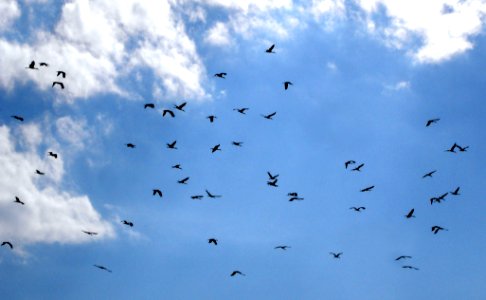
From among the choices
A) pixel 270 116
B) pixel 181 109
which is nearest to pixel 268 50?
pixel 270 116

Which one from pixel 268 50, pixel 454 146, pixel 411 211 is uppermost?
pixel 268 50

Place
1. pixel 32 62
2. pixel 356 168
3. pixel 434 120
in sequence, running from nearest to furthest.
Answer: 1. pixel 32 62
2. pixel 434 120
3. pixel 356 168

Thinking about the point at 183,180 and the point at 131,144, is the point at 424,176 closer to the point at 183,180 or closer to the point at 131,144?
the point at 183,180

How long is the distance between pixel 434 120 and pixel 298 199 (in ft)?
58.5

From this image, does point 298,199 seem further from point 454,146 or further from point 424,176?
point 454,146

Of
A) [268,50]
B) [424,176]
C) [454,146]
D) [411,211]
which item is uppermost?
[268,50]

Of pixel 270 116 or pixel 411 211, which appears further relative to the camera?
pixel 270 116

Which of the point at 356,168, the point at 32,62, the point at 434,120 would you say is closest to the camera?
the point at 32,62

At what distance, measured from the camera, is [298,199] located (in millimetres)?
63000

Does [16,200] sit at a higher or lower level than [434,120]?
lower

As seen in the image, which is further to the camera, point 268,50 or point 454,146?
point 454,146

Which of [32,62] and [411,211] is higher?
[32,62]

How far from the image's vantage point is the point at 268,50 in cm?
5684

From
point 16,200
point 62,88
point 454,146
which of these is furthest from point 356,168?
point 16,200
